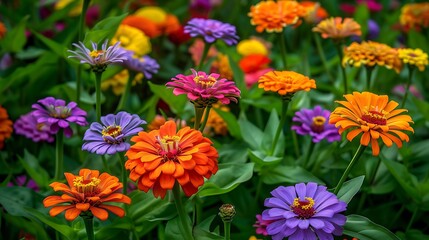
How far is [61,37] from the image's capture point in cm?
154

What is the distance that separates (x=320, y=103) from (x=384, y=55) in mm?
355

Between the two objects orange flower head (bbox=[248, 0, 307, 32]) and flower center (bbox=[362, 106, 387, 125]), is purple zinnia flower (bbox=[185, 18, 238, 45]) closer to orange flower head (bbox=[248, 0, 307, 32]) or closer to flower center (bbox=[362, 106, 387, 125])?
orange flower head (bbox=[248, 0, 307, 32])

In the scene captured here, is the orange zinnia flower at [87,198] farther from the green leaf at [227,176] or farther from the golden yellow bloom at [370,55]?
the golden yellow bloom at [370,55]

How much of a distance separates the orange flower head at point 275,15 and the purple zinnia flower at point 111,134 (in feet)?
1.23

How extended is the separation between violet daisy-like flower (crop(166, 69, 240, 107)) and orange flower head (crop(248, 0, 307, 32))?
32cm

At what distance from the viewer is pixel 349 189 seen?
2.82 feet

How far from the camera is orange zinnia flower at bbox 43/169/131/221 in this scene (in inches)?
28.9

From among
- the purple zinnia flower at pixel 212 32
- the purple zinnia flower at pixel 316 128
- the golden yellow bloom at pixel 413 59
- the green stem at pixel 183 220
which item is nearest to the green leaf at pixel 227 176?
the green stem at pixel 183 220

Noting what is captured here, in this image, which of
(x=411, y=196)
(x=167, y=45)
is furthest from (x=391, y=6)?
(x=411, y=196)

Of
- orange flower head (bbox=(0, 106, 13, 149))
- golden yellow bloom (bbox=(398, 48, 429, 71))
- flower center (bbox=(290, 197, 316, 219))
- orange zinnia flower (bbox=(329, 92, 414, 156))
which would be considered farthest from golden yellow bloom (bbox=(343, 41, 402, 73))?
orange flower head (bbox=(0, 106, 13, 149))

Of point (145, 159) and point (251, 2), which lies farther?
point (251, 2)

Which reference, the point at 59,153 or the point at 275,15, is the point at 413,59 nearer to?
the point at 275,15

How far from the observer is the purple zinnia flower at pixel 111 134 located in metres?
0.83

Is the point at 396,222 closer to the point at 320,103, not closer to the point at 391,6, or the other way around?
the point at 320,103
